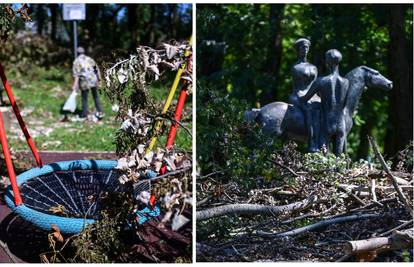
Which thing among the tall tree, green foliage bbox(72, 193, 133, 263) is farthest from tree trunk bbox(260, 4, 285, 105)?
the tall tree

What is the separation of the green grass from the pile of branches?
1044mm

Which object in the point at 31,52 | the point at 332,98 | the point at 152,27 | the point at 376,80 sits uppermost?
the point at 152,27

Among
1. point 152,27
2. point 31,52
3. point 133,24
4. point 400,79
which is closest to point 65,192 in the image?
point 400,79

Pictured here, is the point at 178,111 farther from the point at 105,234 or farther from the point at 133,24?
the point at 133,24

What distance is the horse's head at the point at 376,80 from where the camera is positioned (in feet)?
15.4

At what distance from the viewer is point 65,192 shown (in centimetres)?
448

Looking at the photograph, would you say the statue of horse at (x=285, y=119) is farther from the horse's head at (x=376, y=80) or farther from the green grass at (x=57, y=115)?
the green grass at (x=57, y=115)

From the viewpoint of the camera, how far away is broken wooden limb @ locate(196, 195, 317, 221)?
12.7 ft

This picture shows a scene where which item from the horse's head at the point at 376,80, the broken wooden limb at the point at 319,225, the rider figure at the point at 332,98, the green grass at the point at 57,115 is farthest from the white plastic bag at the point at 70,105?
the broken wooden limb at the point at 319,225

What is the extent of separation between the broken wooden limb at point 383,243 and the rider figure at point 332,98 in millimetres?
1382

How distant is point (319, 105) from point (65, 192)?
2.05 m

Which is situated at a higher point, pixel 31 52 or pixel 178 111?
pixel 178 111

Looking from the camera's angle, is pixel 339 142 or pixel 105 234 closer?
pixel 105 234

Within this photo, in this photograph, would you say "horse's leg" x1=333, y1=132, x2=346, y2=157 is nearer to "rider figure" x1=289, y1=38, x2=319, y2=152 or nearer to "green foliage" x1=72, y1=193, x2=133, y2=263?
"rider figure" x1=289, y1=38, x2=319, y2=152
